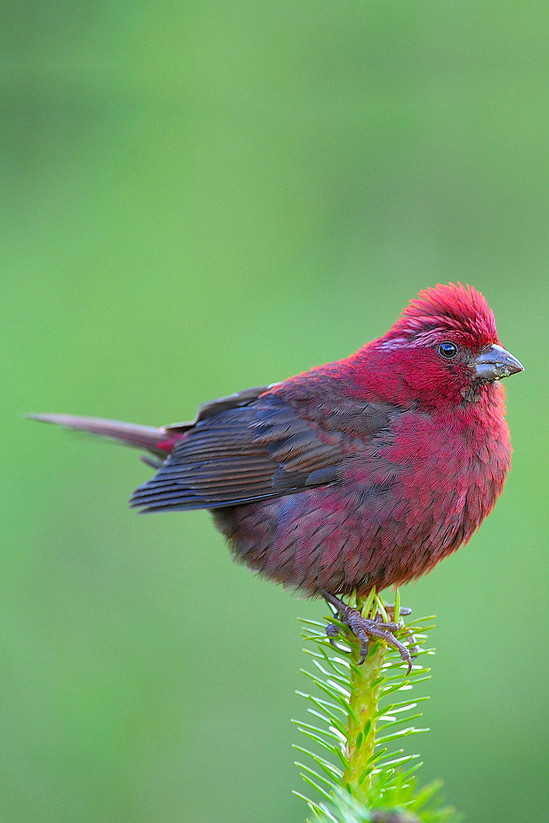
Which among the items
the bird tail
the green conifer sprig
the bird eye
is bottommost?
the green conifer sprig

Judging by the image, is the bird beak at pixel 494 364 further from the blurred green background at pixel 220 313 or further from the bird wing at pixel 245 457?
the blurred green background at pixel 220 313

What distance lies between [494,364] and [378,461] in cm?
61

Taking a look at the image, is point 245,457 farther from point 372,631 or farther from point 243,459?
point 372,631

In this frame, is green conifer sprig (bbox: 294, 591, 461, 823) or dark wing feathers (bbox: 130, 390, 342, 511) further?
dark wing feathers (bbox: 130, 390, 342, 511)

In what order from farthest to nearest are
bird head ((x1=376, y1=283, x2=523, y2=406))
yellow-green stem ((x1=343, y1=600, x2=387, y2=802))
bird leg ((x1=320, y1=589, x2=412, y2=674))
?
bird head ((x1=376, y1=283, x2=523, y2=406)) < bird leg ((x1=320, y1=589, x2=412, y2=674)) < yellow-green stem ((x1=343, y1=600, x2=387, y2=802))

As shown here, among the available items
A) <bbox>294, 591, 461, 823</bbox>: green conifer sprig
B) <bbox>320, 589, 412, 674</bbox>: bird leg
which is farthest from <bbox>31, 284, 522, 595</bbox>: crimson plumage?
<bbox>294, 591, 461, 823</bbox>: green conifer sprig

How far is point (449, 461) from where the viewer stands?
396 cm

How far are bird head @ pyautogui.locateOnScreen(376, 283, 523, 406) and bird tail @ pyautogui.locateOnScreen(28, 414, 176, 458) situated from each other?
1.48 meters

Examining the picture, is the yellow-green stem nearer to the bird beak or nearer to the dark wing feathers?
the dark wing feathers

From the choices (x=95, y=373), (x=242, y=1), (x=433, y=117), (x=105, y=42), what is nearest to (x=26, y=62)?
(x=105, y=42)

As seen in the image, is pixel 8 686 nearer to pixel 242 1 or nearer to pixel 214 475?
pixel 214 475

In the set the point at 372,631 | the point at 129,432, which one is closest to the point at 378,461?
the point at 372,631

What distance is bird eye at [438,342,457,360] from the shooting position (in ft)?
13.5

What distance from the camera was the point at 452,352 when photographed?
4133 millimetres
